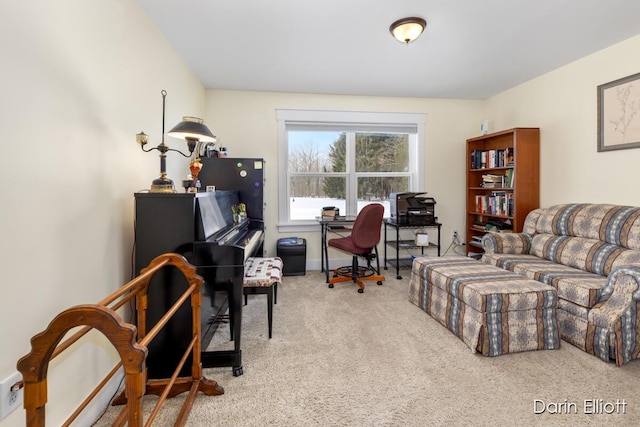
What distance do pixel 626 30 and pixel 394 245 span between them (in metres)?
3.11

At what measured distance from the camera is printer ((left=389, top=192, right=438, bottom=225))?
4.03 metres

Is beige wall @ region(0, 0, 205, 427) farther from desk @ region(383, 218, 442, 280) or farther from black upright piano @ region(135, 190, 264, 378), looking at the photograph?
desk @ region(383, 218, 442, 280)

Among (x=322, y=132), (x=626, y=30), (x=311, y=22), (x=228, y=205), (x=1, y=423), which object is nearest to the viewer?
(x=1, y=423)

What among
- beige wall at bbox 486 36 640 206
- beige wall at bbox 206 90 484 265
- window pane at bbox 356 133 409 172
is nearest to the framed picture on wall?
beige wall at bbox 486 36 640 206

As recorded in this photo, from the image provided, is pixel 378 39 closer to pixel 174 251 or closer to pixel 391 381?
pixel 174 251

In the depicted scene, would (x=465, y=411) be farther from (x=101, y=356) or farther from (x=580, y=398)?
(x=101, y=356)

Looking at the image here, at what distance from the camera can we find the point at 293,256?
3947 mm

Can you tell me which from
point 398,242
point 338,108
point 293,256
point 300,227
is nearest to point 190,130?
point 293,256

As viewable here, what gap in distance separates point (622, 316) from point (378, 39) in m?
2.68

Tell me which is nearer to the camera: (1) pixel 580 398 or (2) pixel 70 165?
(2) pixel 70 165

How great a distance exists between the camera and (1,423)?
108 centimetres

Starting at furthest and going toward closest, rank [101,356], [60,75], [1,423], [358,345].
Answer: [358,345] < [101,356] < [60,75] < [1,423]

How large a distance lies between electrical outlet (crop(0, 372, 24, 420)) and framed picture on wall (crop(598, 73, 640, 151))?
4347mm

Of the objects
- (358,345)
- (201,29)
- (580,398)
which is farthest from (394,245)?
(201,29)
